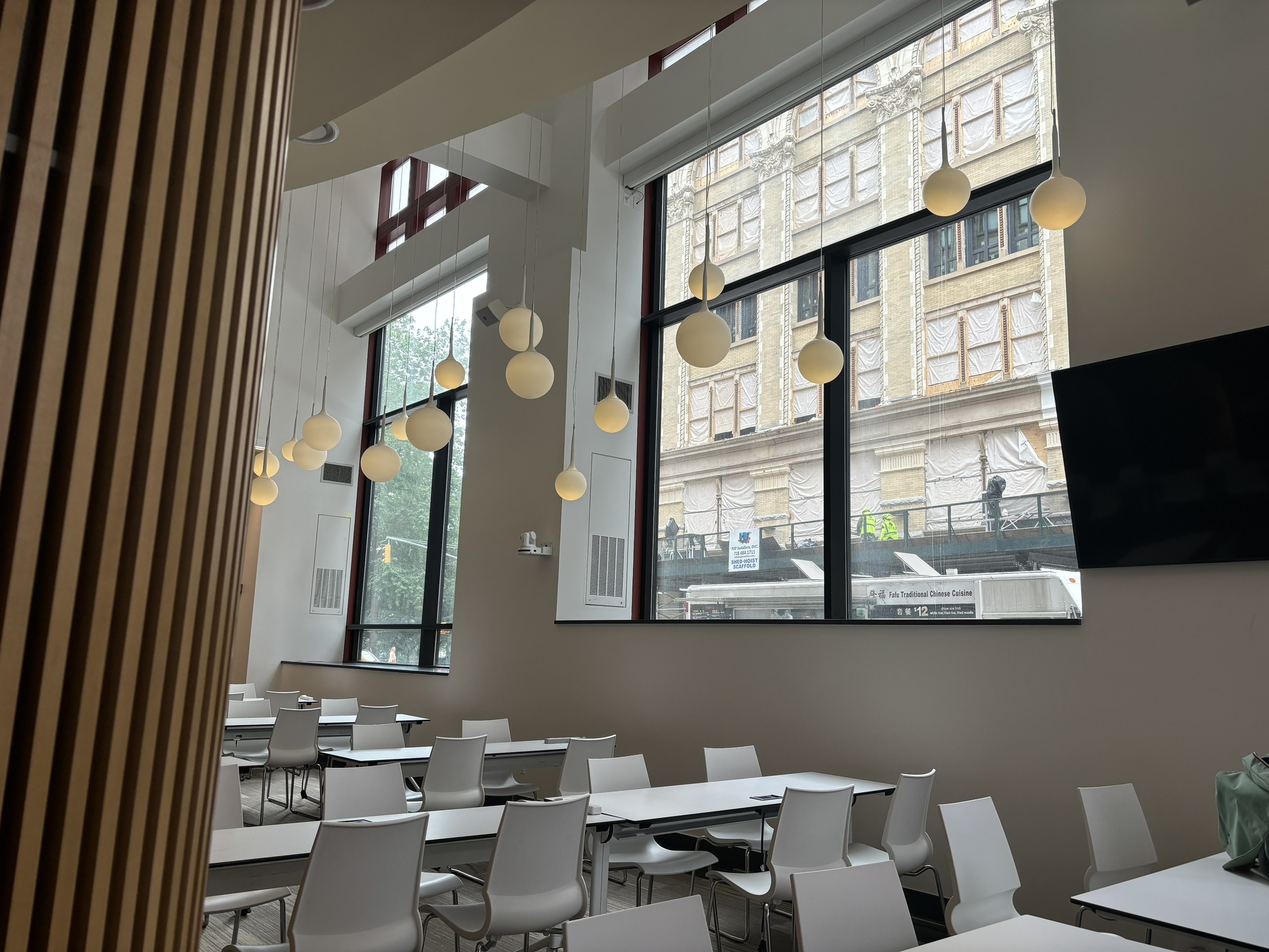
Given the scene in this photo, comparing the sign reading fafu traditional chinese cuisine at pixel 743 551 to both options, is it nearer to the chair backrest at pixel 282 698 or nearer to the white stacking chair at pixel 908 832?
the white stacking chair at pixel 908 832

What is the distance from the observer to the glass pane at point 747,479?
6.59 metres

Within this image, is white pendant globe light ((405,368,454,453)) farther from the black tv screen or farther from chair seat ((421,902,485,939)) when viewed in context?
the black tv screen

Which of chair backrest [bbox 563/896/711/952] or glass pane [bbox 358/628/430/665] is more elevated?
glass pane [bbox 358/628/430/665]

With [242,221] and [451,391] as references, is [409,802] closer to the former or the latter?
[242,221]

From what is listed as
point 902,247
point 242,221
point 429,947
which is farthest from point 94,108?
point 902,247

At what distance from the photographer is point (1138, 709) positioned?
427 cm

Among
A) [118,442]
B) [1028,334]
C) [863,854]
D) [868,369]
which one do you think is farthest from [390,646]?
[118,442]

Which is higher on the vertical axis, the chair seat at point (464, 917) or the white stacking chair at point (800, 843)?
the white stacking chair at point (800, 843)

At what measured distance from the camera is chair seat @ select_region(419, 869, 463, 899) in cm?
372

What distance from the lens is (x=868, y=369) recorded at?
6312 mm

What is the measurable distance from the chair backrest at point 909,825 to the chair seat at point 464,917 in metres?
1.73

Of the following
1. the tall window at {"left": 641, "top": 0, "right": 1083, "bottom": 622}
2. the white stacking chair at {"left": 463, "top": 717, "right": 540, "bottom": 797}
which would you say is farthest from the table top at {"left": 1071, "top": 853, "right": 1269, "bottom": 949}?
the white stacking chair at {"left": 463, "top": 717, "right": 540, "bottom": 797}

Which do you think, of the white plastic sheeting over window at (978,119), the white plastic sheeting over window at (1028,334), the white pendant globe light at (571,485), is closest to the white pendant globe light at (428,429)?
the white pendant globe light at (571,485)

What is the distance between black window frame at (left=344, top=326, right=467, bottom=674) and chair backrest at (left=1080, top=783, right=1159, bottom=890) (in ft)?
20.7
